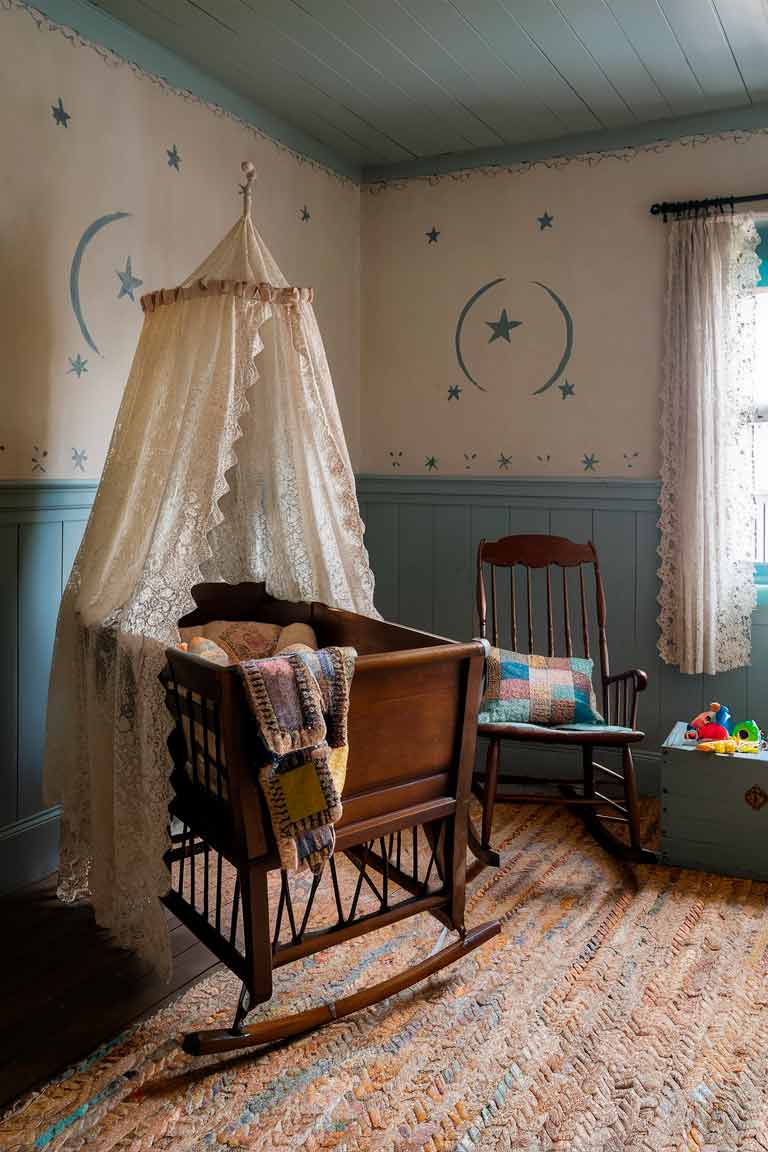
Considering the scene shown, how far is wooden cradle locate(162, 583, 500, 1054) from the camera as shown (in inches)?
74.9

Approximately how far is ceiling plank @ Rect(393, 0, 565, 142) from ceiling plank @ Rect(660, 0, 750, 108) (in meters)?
0.55

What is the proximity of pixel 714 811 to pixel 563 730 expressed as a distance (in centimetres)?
52

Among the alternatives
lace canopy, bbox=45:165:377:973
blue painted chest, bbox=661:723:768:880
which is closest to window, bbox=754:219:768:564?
blue painted chest, bbox=661:723:768:880

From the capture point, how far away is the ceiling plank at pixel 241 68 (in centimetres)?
279

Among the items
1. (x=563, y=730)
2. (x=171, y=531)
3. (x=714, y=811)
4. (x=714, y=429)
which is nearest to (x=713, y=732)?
(x=714, y=811)

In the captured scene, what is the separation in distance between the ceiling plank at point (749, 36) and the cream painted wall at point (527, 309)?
28 cm

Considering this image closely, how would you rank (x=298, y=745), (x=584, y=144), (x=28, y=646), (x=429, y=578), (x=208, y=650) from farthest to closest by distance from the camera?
(x=429, y=578)
(x=584, y=144)
(x=28, y=646)
(x=208, y=650)
(x=298, y=745)

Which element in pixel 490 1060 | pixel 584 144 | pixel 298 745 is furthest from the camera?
pixel 584 144

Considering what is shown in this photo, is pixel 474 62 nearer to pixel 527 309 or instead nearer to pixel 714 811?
pixel 527 309

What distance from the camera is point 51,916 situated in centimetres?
257

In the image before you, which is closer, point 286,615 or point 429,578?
point 286,615

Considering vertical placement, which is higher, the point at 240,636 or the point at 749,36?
the point at 749,36

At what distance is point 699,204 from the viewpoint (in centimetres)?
344

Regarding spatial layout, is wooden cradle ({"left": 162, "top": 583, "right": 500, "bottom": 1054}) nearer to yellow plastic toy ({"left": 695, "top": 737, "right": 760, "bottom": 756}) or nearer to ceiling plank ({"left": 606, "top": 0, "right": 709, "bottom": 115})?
yellow plastic toy ({"left": 695, "top": 737, "right": 760, "bottom": 756})
